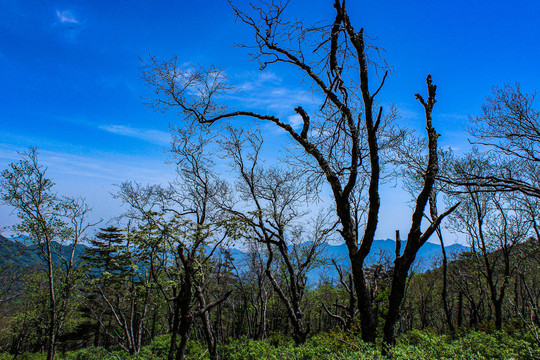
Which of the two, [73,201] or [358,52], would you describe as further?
[73,201]

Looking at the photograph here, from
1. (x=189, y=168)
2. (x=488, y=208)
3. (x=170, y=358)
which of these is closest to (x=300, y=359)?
(x=170, y=358)

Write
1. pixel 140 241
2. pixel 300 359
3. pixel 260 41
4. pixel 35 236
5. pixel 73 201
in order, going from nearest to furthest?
pixel 260 41 < pixel 300 359 < pixel 140 241 < pixel 35 236 < pixel 73 201

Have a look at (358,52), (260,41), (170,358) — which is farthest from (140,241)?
(358,52)

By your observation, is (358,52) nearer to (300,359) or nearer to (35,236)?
(300,359)

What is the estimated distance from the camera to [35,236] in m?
14.7

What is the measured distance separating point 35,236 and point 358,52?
62.0 feet

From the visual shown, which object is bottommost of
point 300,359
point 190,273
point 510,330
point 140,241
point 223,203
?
point 510,330

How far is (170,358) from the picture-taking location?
9398 mm

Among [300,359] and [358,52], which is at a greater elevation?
[358,52]

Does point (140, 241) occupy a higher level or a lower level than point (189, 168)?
lower

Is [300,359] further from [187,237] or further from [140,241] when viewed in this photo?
[140,241]

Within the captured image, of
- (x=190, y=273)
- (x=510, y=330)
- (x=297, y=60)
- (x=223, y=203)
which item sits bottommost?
(x=510, y=330)

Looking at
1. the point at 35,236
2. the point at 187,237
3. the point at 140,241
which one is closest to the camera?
the point at 140,241

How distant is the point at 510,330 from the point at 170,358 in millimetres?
16983
